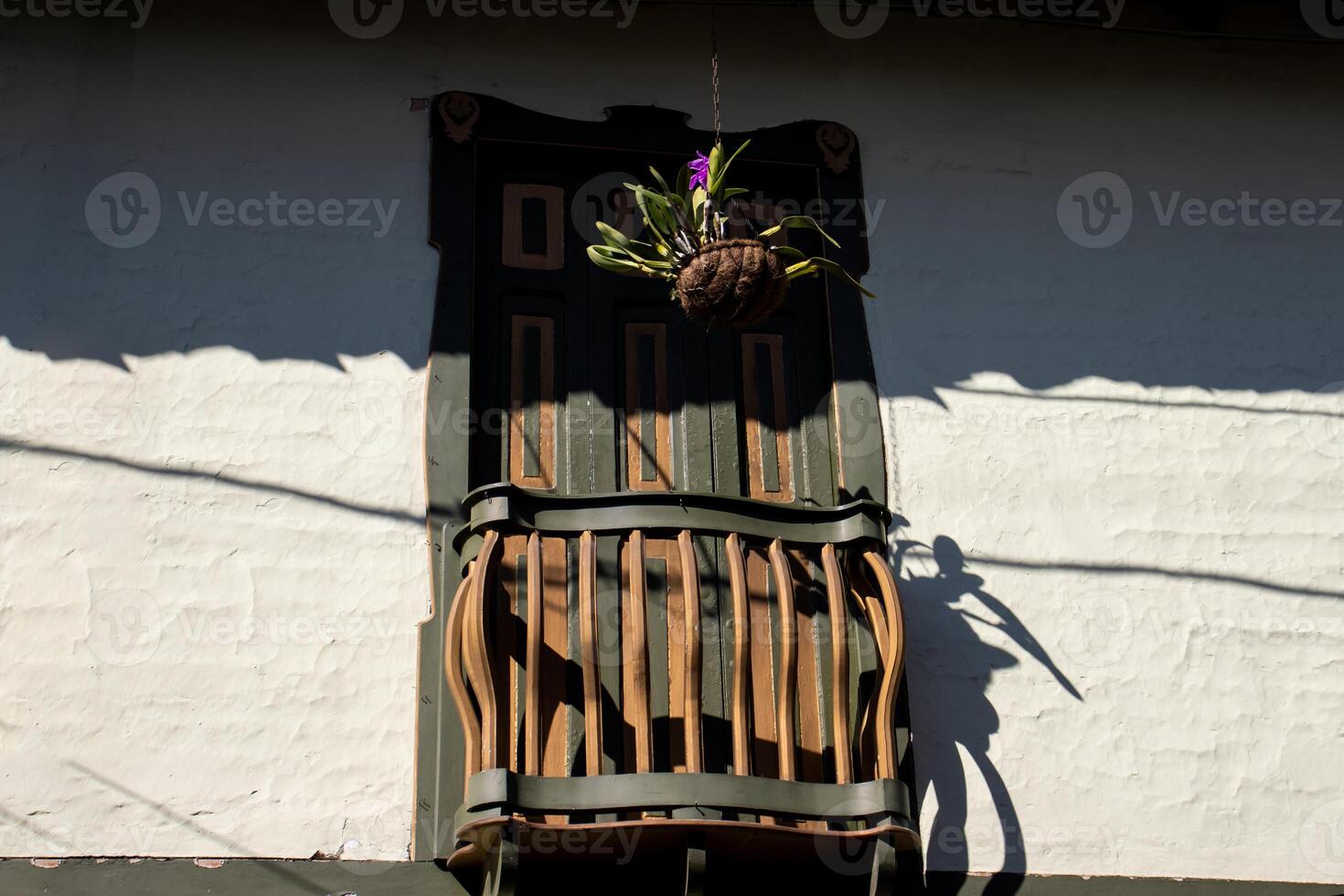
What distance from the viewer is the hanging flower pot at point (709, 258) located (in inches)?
219

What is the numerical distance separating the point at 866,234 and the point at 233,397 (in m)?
2.29

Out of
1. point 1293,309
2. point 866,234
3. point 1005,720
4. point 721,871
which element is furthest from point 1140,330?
point 721,871

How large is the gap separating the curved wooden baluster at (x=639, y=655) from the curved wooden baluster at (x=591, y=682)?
110 millimetres

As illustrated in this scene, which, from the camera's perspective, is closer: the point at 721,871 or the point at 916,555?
the point at 721,871

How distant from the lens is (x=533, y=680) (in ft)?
17.4

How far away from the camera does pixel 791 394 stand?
21.0 ft

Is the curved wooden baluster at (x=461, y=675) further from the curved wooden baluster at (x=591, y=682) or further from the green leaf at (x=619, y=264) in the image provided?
the green leaf at (x=619, y=264)

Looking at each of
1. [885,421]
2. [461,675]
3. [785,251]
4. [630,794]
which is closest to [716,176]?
[785,251]

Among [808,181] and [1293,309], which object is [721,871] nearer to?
[808,181]

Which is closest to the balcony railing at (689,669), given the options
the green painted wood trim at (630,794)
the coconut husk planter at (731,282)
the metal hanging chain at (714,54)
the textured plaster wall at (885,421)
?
the green painted wood trim at (630,794)

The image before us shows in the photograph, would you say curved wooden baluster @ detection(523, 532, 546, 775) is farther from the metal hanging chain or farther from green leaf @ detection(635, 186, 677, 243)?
the metal hanging chain

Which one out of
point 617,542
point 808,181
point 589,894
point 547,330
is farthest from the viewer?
point 808,181

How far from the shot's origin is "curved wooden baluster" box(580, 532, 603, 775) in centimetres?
529

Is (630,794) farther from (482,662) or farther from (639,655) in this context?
(482,662)
